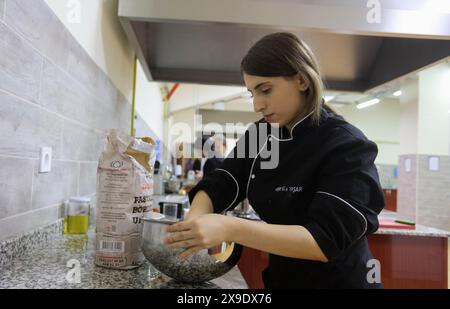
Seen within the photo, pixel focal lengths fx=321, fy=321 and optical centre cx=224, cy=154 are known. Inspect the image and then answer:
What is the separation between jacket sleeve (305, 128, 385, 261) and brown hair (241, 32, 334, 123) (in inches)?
6.4

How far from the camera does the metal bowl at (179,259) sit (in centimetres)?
61

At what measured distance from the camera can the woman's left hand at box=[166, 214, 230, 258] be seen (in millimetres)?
538

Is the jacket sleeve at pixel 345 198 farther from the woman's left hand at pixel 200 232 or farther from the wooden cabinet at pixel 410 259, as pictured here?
the wooden cabinet at pixel 410 259

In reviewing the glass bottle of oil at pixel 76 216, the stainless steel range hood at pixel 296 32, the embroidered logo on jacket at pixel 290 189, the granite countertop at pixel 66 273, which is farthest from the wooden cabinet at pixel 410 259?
the glass bottle of oil at pixel 76 216

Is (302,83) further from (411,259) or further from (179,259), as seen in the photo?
(411,259)

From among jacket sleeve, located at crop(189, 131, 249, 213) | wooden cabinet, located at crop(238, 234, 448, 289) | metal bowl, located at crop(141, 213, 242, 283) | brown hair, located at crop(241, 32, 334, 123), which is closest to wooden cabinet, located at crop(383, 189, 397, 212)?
wooden cabinet, located at crop(238, 234, 448, 289)

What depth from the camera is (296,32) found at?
1506 millimetres

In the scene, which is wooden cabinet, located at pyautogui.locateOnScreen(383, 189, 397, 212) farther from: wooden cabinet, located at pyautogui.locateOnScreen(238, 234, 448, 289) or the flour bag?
the flour bag

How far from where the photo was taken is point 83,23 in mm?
1183

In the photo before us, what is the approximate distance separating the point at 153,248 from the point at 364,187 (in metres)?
0.44

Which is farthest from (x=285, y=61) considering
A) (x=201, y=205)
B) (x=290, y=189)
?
(x=201, y=205)

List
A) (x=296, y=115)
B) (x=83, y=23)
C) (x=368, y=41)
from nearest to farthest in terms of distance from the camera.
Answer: (x=296, y=115), (x=83, y=23), (x=368, y=41)
